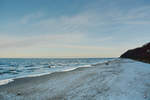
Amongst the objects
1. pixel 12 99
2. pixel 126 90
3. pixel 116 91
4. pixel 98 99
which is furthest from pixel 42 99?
pixel 126 90

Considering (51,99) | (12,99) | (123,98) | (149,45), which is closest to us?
(123,98)

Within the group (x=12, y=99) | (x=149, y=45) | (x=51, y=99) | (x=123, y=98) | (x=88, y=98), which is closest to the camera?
(x=123, y=98)

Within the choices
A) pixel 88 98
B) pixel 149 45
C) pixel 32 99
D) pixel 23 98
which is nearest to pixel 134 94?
pixel 88 98

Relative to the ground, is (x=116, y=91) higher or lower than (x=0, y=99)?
higher

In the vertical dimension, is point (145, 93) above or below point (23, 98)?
above

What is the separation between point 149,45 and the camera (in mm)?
29922

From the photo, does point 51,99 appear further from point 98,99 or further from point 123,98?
point 123,98

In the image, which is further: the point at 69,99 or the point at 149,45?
the point at 149,45

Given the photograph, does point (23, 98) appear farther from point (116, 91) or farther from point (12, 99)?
point (116, 91)

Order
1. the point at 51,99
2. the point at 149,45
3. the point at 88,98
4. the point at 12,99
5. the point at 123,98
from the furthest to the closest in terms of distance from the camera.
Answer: the point at 149,45, the point at 12,99, the point at 51,99, the point at 88,98, the point at 123,98

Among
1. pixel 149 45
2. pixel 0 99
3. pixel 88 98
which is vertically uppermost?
pixel 149 45

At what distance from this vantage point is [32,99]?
5.96 metres

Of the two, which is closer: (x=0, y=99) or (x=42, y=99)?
(x=42, y=99)

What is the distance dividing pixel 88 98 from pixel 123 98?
5.34ft
